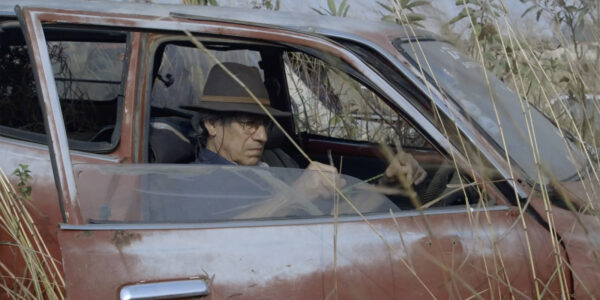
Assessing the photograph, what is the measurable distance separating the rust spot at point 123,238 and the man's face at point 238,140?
1.16 meters

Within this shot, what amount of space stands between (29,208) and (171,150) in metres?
0.71

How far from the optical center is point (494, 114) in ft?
7.82

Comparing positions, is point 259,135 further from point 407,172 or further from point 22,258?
point 22,258

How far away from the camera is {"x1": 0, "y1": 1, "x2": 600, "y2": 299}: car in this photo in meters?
1.94

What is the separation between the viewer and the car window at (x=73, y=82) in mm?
3350

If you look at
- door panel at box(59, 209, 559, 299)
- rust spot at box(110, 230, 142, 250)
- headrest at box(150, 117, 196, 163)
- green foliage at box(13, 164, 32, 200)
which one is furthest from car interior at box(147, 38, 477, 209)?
rust spot at box(110, 230, 142, 250)

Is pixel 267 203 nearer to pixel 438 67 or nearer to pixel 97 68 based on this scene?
pixel 438 67

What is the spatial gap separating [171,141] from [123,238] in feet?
3.40

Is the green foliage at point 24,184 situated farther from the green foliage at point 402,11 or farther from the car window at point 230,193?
the green foliage at point 402,11

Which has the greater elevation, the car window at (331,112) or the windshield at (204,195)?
the car window at (331,112)

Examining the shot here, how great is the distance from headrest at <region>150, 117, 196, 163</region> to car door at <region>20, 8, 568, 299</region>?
509 mm

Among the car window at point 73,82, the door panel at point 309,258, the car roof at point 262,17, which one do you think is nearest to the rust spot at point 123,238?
the door panel at point 309,258

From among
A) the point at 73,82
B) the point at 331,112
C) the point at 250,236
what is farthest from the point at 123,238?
the point at 331,112

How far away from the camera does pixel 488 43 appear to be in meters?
5.24
